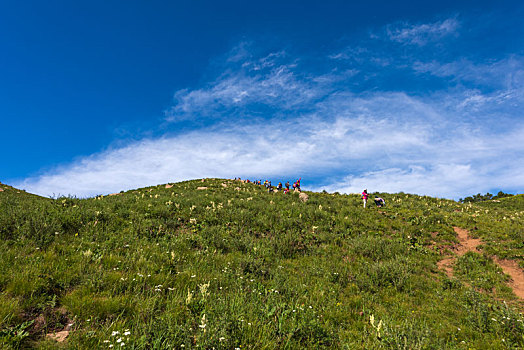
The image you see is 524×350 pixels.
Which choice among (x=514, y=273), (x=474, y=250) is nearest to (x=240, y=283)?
(x=514, y=273)

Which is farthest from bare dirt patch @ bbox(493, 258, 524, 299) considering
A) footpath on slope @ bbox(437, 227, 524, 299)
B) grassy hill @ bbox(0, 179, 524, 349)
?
grassy hill @ bbox(0, 179, 524, 349)

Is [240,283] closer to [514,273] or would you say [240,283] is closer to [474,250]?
[514,273]

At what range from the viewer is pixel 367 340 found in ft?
14.8

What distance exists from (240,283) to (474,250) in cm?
1268

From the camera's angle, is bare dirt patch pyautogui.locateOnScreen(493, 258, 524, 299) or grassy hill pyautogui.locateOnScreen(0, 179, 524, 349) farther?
bare dirt patch pyautogui.locateOnScreen(493, 258, 524, 299)

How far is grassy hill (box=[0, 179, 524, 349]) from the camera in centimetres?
391

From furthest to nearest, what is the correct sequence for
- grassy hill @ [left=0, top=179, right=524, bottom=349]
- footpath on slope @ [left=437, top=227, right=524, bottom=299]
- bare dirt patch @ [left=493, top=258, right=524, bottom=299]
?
footpath on slope @ [left=437, top=227, right=524, bottom=299], bare dirt patch @ [left=493, top=258, right=524, bottom=299], grassy hill @ [left=0, top=179, right=524, bottom=349]

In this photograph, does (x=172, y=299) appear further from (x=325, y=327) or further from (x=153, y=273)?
(x=325, y=327)

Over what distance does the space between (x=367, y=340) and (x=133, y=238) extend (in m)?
7.99

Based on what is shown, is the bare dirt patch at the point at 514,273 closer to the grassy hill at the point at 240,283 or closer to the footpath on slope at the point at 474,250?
the footpath on slope at the point at 474,250

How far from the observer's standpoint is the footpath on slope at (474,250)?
8784 mm

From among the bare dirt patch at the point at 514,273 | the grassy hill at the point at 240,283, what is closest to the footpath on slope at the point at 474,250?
the bare dirt patch at the point at 514,273

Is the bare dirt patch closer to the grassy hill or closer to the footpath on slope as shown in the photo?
the footpath on slope

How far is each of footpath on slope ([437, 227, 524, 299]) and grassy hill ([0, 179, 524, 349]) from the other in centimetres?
18
